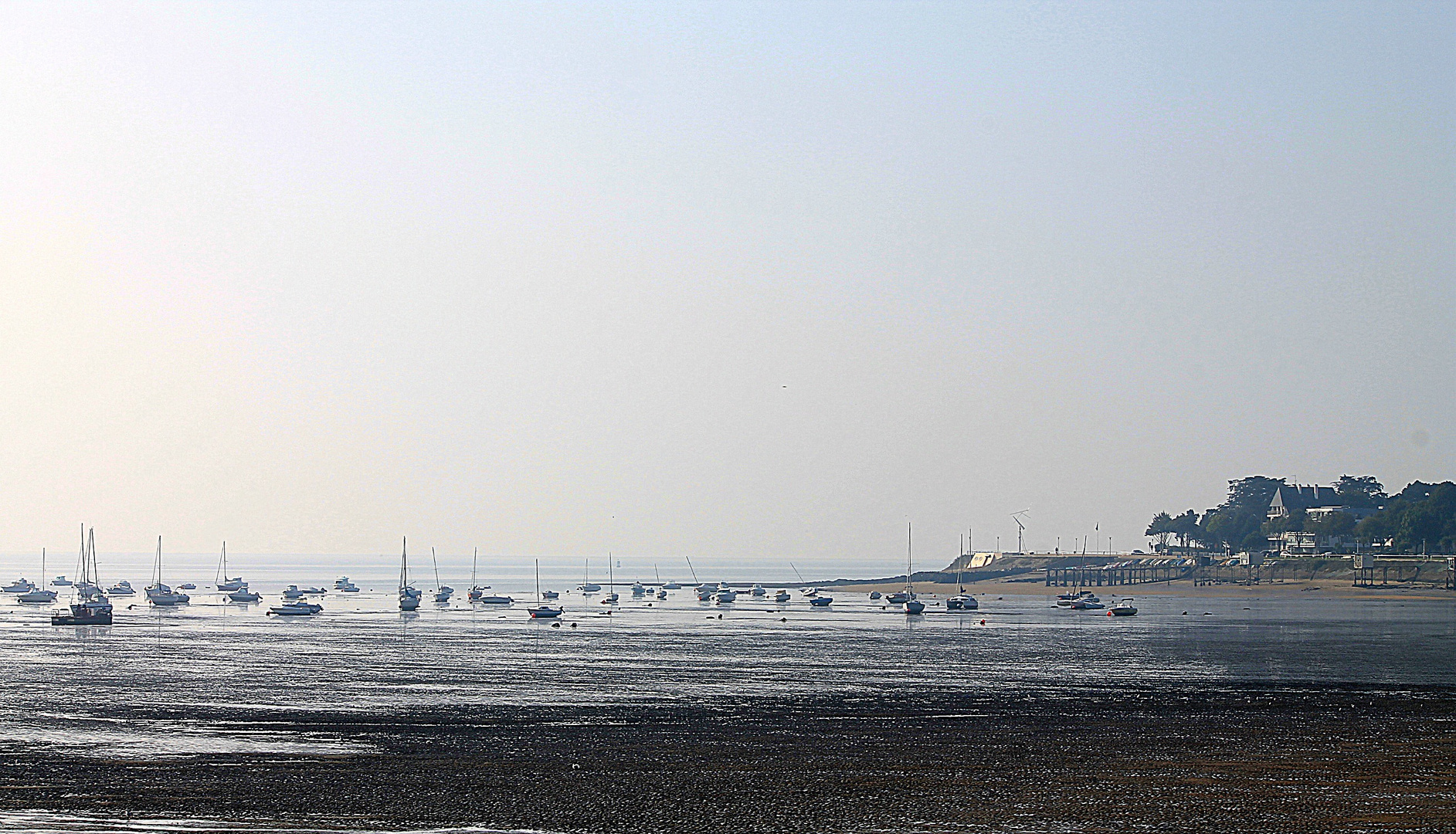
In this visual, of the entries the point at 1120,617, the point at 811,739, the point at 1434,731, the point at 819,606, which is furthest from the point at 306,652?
the point at 819,606

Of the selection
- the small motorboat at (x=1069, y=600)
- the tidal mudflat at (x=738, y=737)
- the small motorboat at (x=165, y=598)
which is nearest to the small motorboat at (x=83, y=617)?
the tidal mudflat at (x=738, y=737)

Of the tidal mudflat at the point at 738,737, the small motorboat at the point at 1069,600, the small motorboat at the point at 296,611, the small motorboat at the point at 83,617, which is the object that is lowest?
the small motorboat at the point at 1069,600

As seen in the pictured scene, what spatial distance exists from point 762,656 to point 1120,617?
200ft

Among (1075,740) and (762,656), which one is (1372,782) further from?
(762,656)

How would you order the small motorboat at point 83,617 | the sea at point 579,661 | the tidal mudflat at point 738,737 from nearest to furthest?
the tidal mudflat at point 738,737 < the sea at point 579,661 < the small motorboat at point 83,617

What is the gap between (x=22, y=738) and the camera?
1590 inches

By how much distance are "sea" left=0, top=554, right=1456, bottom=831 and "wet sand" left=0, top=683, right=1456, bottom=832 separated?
2.04 m

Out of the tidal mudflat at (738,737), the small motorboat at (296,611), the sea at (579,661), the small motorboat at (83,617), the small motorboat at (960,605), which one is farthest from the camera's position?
the small motorboat at (960,605)

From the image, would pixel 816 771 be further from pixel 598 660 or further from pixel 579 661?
pixel 598 660

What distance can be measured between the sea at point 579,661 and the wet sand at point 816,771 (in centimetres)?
204

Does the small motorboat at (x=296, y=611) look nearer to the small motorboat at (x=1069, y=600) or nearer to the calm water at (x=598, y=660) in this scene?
the calm water at (x=598, y=660)

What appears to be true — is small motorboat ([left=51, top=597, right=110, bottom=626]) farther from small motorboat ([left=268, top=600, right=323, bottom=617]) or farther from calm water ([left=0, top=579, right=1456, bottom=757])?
small motorboat ([left=268, top=600, right=323, bottom=617])

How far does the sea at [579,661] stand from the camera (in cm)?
4588

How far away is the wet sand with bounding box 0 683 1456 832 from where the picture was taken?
94.7 ft
